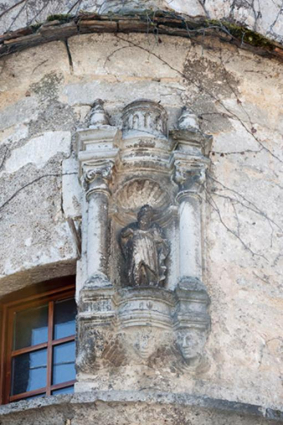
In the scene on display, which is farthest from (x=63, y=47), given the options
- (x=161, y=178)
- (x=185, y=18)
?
(x=161, y=178)

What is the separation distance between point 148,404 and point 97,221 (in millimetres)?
1313

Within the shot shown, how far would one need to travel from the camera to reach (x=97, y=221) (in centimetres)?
734

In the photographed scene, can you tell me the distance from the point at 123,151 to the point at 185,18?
45.5 inches

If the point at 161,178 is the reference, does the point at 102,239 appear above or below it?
below

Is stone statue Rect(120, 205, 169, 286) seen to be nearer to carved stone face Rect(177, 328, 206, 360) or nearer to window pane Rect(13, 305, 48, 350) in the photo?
carved stone face Rect(177, 328, 206, 360)

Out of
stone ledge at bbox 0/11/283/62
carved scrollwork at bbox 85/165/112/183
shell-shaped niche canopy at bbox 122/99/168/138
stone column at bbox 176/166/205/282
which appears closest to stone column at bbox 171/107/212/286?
stone column at bbox 176/166/205/282

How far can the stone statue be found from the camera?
7191 millimetres

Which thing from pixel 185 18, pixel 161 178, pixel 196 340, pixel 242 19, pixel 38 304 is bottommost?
pixel 196 340

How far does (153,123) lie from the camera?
25.8 feet

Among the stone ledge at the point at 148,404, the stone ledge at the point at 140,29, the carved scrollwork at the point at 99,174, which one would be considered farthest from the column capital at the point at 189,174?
the stone ledge at the point at 148,404

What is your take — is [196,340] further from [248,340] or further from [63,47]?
[63,47]

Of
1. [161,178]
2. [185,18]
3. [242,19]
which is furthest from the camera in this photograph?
[242,19]

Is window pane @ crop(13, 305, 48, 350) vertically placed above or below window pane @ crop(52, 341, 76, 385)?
above

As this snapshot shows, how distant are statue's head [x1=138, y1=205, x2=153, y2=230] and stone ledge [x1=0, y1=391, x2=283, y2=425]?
125cm
